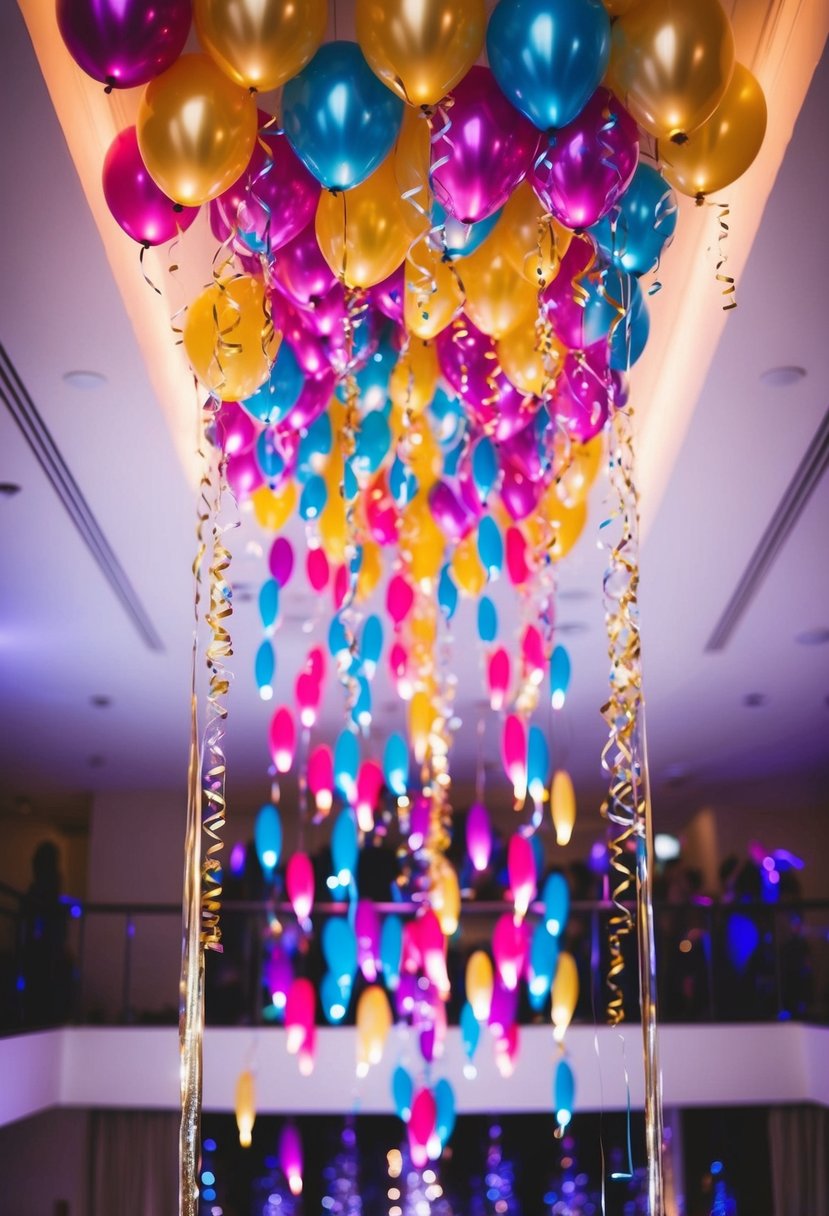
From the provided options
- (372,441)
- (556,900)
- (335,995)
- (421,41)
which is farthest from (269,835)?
(421,41)

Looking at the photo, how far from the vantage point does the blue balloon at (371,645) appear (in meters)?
3.48

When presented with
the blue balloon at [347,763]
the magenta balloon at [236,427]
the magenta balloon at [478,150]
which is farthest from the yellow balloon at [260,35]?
the blue balloon at [347,763]

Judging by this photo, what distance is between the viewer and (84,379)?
310cm

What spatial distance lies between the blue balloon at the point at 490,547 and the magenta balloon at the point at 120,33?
1.62 meters

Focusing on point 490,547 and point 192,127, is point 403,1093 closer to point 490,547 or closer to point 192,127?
point 490,547

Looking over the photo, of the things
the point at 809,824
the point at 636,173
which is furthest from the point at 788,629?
the point at 809,824

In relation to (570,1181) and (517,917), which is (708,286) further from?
(570,1181)

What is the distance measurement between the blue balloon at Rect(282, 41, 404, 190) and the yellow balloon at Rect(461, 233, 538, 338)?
1.61 feet

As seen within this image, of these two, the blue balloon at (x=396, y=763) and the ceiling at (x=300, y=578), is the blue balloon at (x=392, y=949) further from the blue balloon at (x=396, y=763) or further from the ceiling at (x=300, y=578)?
the ceiling at (x=300, y=578)

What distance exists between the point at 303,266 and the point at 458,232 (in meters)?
0.37

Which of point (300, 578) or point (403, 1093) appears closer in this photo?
point (403, 1093)

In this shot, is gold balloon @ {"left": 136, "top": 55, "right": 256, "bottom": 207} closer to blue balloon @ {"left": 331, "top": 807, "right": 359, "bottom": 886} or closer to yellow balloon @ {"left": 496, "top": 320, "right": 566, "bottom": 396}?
yellow balloon @ {"left": 496, "top": 320, "right": 566, "bottom": 396}

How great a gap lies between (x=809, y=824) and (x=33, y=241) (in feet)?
30.9

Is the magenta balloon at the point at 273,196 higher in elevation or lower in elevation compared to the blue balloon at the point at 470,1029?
higher
